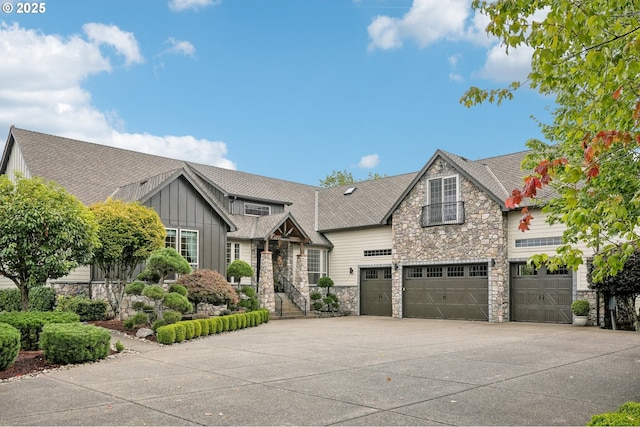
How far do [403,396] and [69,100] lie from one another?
13729mm

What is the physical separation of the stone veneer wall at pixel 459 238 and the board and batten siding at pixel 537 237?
30 cm

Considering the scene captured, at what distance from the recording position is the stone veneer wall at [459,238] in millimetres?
21641

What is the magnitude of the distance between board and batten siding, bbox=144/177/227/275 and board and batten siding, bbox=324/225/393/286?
731 centimetres

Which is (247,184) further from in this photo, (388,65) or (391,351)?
(391,351)

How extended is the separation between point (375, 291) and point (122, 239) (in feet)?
43.6

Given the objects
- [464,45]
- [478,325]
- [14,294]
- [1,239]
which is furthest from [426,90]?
[14,294]

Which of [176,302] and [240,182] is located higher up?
[240,182]

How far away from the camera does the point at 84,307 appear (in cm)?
1723

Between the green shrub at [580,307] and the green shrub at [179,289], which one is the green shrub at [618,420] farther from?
the green shrub at [580,307]

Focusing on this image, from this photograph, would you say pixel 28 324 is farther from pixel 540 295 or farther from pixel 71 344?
pixel 540 295

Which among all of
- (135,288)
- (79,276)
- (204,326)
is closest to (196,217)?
(79,276)

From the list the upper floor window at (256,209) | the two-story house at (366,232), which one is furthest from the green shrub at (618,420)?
the upper floor window at (256,209)

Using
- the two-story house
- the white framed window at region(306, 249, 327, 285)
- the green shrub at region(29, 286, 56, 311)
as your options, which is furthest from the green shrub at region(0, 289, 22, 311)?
the white framed window at region(306, 249, 327, 285)

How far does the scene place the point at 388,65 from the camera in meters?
18.8
